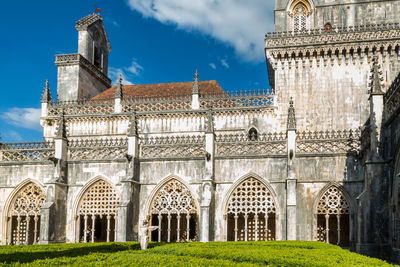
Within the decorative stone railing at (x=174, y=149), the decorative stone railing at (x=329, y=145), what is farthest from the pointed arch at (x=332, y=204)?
the decorative stone railing at (x=174, y=149)

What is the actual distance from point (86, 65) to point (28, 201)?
14.5 meters

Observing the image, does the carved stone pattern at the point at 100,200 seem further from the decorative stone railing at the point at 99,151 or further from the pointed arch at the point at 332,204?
the pointed arch at the point at 332,204

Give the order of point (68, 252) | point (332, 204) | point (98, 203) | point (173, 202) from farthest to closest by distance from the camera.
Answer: point (98, 203) → point (173, 202) → point (332, 204) → point (68, 252)

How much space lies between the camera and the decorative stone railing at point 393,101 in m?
16.4

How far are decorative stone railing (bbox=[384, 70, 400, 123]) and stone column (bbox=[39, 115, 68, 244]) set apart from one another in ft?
53.1

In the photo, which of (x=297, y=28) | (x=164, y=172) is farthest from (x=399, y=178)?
(x=297, y=28)

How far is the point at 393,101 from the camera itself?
679 inches

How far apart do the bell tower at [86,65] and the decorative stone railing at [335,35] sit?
14.9 metres

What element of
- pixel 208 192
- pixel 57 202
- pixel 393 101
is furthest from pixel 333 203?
pixel 57 202

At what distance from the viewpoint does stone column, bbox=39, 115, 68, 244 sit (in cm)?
2309

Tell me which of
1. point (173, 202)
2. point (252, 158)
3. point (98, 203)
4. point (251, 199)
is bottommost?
point (98, 203)

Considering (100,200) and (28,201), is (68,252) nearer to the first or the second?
(100,200)

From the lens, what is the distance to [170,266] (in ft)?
33.8

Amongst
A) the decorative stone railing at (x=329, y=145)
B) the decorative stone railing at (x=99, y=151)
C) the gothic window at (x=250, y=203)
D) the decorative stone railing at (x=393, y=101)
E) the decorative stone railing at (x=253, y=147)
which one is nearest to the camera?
the decorative stone railing at (x=393, y=101)
